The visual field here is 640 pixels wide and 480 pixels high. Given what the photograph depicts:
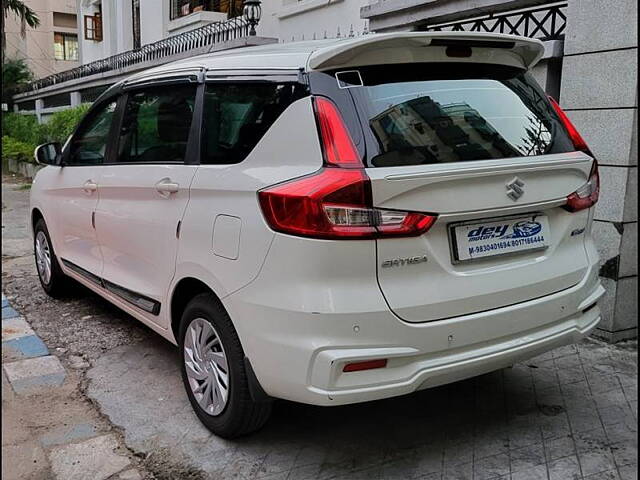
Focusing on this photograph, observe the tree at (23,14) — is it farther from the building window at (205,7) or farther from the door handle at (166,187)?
the door handle at (166,187)

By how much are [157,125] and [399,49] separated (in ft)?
5.37

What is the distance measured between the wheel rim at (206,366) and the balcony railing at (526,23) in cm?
307

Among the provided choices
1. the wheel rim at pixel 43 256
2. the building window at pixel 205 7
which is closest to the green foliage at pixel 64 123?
the building window at pixel 205 7

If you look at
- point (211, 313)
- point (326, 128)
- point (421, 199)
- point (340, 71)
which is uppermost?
point (340, 71)

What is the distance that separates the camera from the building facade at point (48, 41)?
2620 cm

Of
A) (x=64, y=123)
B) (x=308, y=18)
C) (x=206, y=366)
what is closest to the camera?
(x=206, y=366)

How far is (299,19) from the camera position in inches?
392

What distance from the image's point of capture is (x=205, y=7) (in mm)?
14688

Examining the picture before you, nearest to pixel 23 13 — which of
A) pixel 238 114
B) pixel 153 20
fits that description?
pixel 153 20

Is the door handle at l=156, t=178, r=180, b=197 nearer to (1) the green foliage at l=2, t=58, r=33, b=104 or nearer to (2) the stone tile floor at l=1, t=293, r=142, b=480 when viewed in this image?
(2) the stone tile floor at l=1, t=293, r=142, b=480

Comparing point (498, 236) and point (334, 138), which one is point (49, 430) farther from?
point (498, 236)

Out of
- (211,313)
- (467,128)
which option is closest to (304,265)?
(211,313)

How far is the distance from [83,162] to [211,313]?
86.5 inches

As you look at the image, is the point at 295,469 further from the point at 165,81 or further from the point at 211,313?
the point at 165,81
